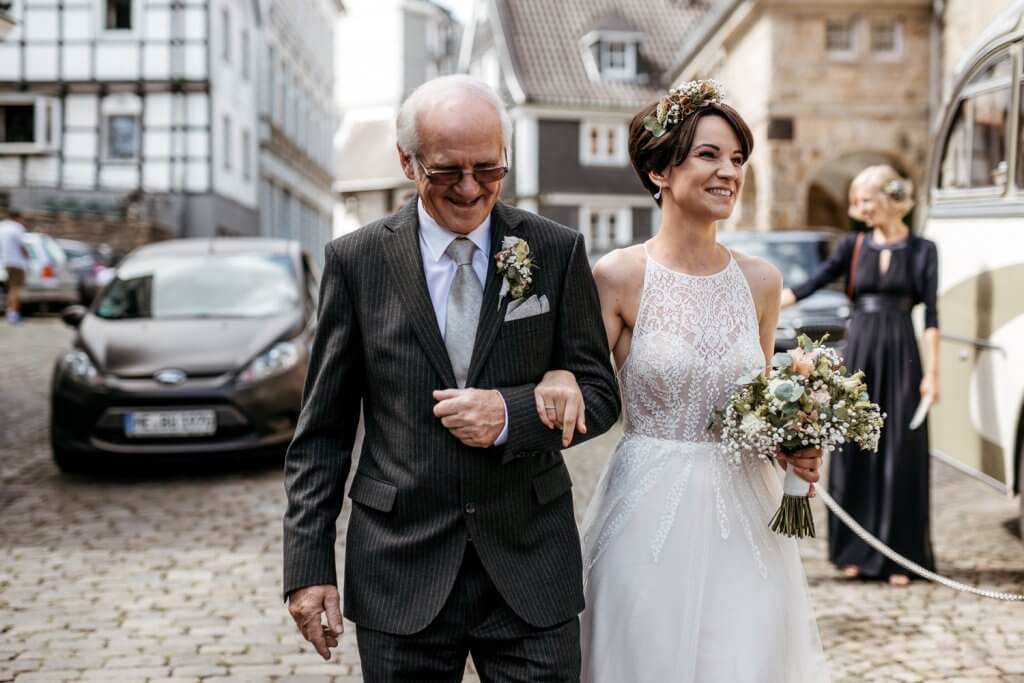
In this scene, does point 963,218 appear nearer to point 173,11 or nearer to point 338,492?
point 338,492

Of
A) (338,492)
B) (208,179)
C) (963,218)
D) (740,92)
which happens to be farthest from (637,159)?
(208,179)

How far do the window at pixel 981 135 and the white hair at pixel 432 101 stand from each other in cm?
540

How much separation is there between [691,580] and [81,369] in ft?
23.0

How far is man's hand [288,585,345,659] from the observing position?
2.76m

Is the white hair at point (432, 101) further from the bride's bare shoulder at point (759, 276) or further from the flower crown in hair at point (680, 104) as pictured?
the bride's bare shoulder at point (759, 276)

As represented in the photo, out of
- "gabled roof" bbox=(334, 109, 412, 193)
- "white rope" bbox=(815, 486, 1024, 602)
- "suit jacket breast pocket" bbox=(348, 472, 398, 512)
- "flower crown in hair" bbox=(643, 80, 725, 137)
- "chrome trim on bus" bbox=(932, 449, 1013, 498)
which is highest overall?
"gabled roof" bbox=(334, 109, 412, 193)

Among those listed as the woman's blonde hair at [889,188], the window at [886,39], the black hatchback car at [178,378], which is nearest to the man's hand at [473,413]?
the woman's blonde hair at [889,188]

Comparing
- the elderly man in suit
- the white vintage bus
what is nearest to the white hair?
the elderly man in suit

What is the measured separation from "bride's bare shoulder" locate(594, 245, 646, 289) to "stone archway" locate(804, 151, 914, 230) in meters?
25.1

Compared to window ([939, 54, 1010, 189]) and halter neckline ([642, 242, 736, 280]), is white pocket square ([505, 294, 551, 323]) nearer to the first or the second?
halter neckline ([642, 242, 736, 280])

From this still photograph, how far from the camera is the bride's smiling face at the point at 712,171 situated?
329 centimetres

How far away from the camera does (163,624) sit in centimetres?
568

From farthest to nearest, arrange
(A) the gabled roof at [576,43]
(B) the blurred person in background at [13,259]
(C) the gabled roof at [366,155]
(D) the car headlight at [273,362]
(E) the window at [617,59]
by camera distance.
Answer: (C) the gabled roof at [366,155] → (E) the window at [617,59] → (A) the gabled roof at [576,43] → (B) the blurred person in background at [13,259] → (D) the car headlight at [273,362]

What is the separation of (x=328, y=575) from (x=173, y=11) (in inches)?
1399
